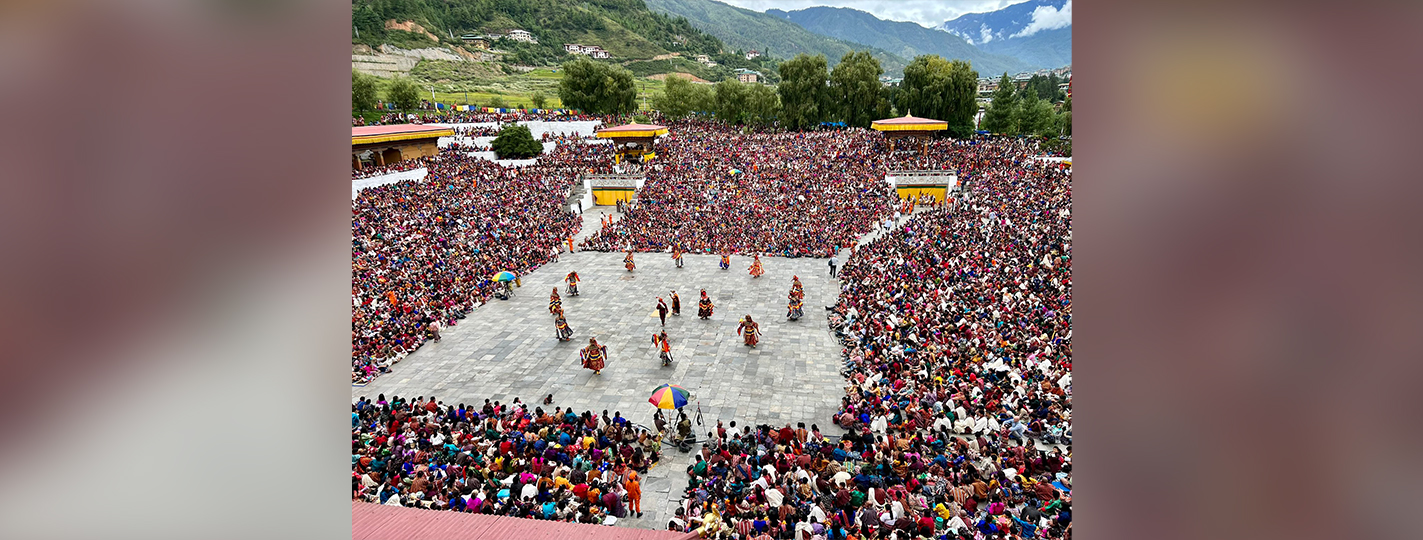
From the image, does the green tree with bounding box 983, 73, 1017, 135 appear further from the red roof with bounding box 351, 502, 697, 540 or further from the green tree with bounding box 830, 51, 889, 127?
the red roof with bounding box 351, 502, 697, 540

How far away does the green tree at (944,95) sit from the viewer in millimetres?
46438

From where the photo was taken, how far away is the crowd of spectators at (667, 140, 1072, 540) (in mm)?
8062

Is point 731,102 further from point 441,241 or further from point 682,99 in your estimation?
point 441,241

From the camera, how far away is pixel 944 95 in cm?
4706

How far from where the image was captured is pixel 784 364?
556 inches

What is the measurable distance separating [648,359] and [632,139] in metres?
27.5

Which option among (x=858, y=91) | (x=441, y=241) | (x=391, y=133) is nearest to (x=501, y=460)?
(x=441, y=241)

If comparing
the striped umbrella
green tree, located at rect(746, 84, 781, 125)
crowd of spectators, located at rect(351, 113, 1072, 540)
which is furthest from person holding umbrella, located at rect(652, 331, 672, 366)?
green tree, located at rect(746, 84, 781, 125)

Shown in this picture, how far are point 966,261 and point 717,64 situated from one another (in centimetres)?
14777

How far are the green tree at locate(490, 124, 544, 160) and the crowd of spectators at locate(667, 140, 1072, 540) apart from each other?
26772 millimetres

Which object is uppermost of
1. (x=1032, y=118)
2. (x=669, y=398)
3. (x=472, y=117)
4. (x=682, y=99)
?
(x=682, y=99)
